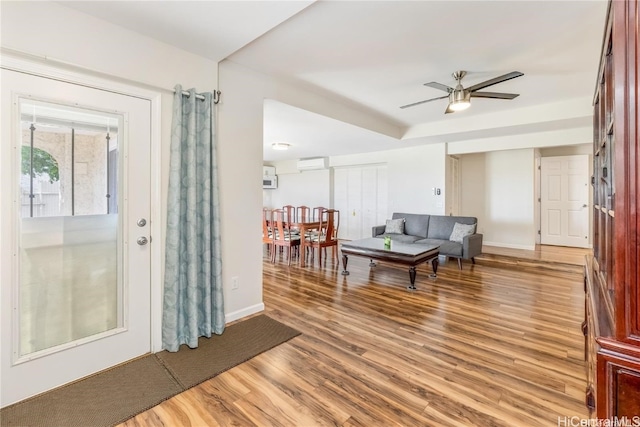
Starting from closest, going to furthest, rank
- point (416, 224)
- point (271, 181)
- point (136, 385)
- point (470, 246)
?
point (136, 385) → point (470, 246) → point (416, 224) → point (271, 181)

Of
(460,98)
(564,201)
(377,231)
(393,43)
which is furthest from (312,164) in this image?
(564,201)

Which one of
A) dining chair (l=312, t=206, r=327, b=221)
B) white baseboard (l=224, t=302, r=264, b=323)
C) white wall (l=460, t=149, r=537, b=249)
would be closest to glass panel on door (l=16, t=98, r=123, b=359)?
white baseboard (l=224, t=302, r=264, b=323)

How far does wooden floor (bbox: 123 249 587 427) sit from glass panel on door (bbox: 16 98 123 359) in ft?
2.79

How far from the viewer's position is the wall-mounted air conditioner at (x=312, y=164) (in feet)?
26.0

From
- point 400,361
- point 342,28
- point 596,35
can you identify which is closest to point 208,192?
point 342,28

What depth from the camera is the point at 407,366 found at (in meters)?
2.13

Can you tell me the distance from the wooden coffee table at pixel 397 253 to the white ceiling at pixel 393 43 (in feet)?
6.38

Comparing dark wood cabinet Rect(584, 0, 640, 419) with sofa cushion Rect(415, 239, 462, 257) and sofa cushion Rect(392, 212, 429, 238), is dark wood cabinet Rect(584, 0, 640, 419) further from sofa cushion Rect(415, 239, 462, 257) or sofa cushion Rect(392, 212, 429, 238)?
sofa cushion Rect(392, 212, 429, 238)

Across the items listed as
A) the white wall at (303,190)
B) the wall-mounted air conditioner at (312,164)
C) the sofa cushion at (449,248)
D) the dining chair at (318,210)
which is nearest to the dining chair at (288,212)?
the dining chair at (318,210)

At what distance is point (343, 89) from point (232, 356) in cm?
309

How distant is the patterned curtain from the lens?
230cm

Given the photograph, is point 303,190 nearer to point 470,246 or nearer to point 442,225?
point 442,225

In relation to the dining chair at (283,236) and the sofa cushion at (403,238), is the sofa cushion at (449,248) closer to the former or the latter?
the sofa cushion at (403,238)

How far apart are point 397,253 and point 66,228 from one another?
11.4 ft
